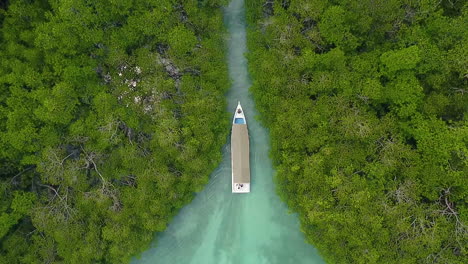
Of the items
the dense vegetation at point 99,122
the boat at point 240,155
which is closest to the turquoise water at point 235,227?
the boat at point 240,155

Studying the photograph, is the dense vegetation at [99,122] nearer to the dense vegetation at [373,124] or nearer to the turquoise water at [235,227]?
the turquoise water at [235,227]

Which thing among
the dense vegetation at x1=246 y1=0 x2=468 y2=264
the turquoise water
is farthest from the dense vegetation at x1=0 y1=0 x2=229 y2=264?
the dense vegetation at x1=246 y1=0 x2=468 y2=264

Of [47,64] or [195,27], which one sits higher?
[195,27]

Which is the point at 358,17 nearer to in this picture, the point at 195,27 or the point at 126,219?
the point at 195,27

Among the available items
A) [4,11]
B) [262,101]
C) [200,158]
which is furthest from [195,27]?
[4,11]

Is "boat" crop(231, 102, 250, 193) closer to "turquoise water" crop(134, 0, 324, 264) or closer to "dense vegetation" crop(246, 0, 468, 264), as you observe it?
"turquoise water" crop(134, 0, 324, 264)
